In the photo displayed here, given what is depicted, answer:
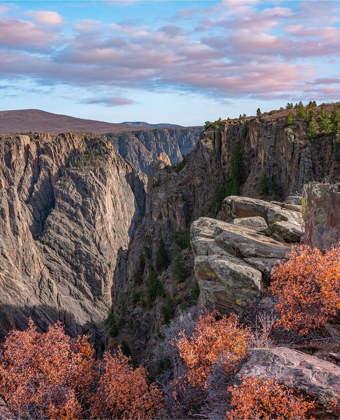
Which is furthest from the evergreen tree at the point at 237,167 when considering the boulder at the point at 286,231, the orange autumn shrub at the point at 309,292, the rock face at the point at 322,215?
the orange autumn shrub at the point at 309,292

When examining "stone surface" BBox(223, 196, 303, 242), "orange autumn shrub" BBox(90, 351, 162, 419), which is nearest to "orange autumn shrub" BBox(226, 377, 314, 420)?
"orange autumn shrub" BBox(90, 351, 162, 419)

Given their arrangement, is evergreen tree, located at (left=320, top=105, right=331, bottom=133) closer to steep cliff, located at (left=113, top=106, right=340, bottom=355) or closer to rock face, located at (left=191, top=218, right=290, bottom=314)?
steep cliff, located at (left=113, top=106, right=340, bottom=355)

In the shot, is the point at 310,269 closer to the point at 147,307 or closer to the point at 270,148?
the point at 270,148

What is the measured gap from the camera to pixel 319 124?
Result: 5538 centimetres

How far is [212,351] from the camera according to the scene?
1608 cm

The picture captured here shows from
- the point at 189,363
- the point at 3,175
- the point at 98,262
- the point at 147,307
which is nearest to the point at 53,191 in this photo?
the point at 3,175

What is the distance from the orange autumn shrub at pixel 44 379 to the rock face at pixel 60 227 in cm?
9386

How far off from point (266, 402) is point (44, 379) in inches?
523

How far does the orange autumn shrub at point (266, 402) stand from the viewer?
38.2 feet

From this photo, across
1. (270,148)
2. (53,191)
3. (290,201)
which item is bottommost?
(53,191)

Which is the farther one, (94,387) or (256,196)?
(256,196)

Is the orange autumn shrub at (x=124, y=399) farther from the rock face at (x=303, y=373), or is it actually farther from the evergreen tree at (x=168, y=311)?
the evergreen tree at (x=168, y=311)

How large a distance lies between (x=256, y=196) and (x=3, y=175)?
14143 centimetres

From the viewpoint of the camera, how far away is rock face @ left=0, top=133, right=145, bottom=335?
123000 mm
